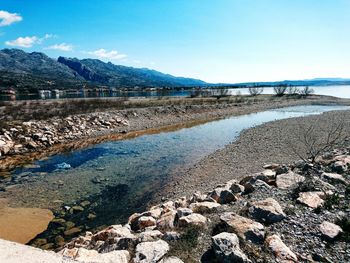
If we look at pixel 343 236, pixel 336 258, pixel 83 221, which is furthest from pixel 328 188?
pixel 83 221

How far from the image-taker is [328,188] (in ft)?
30.6

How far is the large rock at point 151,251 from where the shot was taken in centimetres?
628

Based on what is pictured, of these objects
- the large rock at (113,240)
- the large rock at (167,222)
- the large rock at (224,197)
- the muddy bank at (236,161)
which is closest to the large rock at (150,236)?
the large rock at (113,240)

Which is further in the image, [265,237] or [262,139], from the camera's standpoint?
[262,139]

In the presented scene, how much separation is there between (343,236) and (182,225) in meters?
4.11

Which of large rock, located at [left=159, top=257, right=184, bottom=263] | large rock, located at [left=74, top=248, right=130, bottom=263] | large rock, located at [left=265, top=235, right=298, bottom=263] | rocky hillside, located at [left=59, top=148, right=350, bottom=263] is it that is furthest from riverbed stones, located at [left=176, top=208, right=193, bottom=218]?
large rock, located at [left=265, top=235, right=298, bottom=263]

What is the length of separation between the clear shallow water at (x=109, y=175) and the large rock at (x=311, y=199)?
7374 mm

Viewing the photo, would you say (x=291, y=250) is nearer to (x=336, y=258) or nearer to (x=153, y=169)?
(x=336, y=258)

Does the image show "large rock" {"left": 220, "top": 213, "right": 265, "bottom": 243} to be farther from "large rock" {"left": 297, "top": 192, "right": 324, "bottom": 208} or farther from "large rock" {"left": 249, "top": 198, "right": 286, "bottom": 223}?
"large rock" {"left": 297, "top": 192, "right": 324, "bottom": 208}

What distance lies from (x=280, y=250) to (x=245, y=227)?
983 mm

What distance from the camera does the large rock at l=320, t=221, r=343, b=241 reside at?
267 inches

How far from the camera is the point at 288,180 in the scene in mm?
10344

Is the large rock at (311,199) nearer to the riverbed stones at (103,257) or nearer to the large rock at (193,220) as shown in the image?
the large rock at (193,220)

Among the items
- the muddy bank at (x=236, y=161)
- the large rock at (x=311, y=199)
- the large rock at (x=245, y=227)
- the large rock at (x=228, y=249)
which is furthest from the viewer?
the muddy bank at (x=236, y=161)
